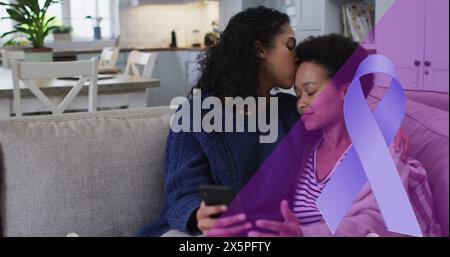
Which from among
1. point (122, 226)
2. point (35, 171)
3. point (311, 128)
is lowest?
point (122, 226)

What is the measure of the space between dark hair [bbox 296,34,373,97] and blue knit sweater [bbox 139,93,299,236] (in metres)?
0.16

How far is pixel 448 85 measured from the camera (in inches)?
25.3

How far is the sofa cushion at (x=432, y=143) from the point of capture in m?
0.63

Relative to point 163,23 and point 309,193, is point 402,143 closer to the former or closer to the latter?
point 309,193

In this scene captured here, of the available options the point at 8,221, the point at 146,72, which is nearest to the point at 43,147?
the point at 8,221

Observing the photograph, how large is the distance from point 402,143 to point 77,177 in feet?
2.18

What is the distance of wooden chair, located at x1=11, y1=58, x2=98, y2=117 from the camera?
209 cm

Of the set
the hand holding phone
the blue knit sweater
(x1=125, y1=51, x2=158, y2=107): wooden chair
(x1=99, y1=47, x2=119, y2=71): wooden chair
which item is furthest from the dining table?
the hand holding phone

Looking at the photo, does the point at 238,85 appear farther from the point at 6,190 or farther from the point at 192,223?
the point at 6,190

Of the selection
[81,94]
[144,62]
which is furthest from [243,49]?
[144,62]

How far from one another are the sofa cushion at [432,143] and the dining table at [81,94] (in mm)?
1760

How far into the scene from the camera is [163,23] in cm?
575

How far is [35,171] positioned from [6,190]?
0.22 ft
